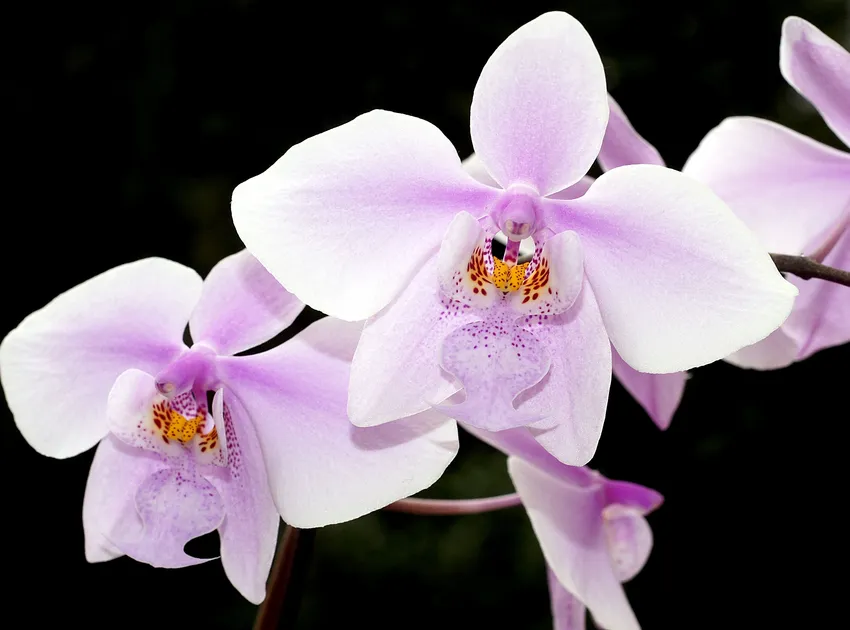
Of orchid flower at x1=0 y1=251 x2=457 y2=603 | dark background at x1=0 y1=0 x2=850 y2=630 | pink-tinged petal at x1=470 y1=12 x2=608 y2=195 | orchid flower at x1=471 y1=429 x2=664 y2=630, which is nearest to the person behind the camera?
pink-tinged petal at x1=470 y1=12 x2=608 y2=195

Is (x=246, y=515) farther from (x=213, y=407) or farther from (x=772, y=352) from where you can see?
(x=772, y=352)

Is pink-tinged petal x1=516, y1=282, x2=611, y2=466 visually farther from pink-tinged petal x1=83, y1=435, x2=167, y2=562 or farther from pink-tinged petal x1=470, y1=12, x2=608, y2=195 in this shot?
pink-tinged petal x1=83, y1=435, x2=167, y2=562

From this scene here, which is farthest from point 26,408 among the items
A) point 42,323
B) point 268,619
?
point 268,619

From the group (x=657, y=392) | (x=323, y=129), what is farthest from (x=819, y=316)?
(x=323, y=129)

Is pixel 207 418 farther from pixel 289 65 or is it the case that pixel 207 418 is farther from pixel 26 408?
pixel 289 65

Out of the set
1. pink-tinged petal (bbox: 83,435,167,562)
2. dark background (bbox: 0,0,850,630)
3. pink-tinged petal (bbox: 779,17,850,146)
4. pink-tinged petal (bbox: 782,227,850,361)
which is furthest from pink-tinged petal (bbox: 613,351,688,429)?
dark background (bbox: 0,0,850,630)

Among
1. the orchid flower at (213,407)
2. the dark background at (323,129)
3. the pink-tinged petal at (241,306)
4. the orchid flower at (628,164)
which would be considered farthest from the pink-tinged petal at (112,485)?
the dark background at (323,129)
